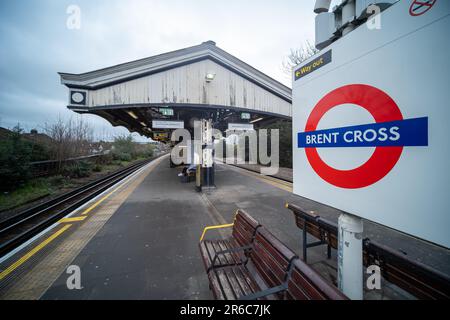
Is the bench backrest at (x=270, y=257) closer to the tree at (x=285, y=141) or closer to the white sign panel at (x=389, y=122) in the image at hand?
the white sign panel at (x=389, y=122)

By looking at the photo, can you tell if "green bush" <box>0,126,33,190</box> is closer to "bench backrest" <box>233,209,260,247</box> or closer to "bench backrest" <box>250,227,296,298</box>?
"bench backrest" <box>233,209,260,247</box>

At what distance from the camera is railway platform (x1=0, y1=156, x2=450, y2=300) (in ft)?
7.38

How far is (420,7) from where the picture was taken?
1.04 m

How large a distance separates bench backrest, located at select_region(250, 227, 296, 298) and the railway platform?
809mm

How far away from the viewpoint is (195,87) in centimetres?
729

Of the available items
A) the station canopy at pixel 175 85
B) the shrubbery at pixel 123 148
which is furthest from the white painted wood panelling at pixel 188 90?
the shrubbery at pixel 123 148

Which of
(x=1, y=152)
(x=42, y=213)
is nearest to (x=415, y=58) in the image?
(x=42, y=213)

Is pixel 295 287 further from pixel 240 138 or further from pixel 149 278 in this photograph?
pixel 240 138

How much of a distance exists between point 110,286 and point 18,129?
11835 mm

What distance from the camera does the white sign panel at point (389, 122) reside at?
1005mm

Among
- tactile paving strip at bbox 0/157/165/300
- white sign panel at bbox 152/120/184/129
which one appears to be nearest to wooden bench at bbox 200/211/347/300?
tactile paving strip at bbox 0/157/165/300

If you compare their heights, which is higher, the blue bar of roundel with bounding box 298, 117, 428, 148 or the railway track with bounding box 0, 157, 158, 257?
the blue bar of roundel with bounding box 298, 117, 428, 148

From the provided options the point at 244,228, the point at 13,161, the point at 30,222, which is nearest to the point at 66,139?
the point at 13,161

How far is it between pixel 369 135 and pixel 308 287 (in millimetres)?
1236
